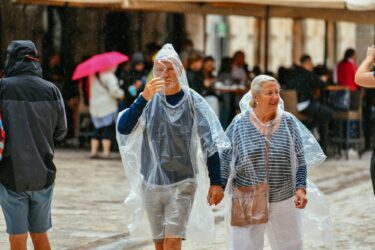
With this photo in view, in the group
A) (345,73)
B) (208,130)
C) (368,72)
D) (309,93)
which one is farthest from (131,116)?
(345,73)

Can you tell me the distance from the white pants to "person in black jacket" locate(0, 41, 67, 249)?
1.29 meters

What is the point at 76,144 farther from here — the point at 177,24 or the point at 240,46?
the point at 240,46

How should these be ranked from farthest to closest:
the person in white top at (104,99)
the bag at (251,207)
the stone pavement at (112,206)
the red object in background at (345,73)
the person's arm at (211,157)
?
1. the red object in background at (345,73)
2. the person in white top at (104,99)
3. the stone pavement at (112,206)
4. the person's arm at (211,157)
5. the bag at (251,207)

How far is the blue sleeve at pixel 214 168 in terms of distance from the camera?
723cm

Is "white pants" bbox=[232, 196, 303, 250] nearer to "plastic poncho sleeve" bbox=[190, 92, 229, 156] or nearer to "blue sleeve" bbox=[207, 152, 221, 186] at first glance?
"blue sleeve" bbox=[207, 152, 221, 186]

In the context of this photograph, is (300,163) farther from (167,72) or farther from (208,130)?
(167,72)

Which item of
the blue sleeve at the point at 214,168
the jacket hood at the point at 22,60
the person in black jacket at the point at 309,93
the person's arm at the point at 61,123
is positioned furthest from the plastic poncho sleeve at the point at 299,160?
the person in black jacket at the point at 309,93

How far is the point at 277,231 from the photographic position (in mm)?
7184

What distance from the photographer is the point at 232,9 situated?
2172 centimetres

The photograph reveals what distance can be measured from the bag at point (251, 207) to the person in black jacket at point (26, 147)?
→ 1.25 m

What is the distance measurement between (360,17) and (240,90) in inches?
99.9

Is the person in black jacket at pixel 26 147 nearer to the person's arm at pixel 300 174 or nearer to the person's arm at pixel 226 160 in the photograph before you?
the person's arm at pixel 226 160

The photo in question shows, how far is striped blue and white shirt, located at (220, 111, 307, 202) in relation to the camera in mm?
7133

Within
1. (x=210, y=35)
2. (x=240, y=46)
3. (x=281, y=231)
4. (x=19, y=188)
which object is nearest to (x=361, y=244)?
(x=281, y=231)
